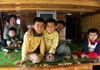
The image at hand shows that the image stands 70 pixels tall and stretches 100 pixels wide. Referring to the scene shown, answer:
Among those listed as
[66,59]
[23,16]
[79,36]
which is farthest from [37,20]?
[79,36]

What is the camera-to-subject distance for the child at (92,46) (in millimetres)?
1669

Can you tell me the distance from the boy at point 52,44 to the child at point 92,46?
0.40 m

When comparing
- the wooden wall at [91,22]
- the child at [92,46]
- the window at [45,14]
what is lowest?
the child at [92,46]

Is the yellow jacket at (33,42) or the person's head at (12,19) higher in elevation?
the person's head at (12,19)

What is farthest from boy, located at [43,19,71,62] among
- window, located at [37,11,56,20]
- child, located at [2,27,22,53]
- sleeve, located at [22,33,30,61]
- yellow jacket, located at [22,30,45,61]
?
window, located at [37,11,56,20]

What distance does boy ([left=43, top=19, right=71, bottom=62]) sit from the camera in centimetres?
150

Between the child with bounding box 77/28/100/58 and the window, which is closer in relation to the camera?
the child with bounding box 77/28/100/58

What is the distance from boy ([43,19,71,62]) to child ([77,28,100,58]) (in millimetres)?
396

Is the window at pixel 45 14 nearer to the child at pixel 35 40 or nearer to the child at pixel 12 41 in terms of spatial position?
the child at pixel 12 41

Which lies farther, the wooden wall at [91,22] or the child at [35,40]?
the wooden wall at [91,22]

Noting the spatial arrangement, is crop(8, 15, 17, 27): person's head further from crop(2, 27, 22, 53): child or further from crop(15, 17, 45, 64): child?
crop(15, 17, 45, 64): child

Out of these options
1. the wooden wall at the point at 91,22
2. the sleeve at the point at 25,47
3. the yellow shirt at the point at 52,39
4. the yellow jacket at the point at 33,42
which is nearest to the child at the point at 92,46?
the yellow shirt at the point at 52,39

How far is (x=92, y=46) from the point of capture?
1.75 metres

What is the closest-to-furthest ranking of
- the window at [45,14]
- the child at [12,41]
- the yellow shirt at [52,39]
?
the yellow shirt at [52,39], the child at [12,41], the window at [45,14]
